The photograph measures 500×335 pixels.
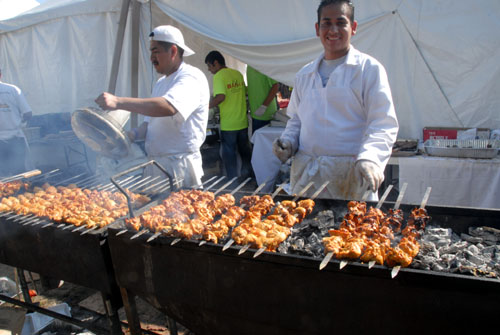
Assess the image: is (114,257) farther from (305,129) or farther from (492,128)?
(492,128)

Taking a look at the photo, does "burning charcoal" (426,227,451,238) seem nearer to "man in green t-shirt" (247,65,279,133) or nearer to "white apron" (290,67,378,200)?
"white apron" (290,67,378,200)

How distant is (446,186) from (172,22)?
20.7 ft

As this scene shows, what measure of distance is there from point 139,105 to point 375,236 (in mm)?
2311

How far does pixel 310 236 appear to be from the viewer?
7.48ft

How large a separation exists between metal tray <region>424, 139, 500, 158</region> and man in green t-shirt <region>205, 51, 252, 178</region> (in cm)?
385

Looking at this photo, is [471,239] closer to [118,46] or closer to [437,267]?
[437,267]

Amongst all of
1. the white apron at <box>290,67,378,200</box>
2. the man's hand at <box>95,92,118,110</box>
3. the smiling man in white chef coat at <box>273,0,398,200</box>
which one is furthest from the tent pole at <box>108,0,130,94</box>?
the white apron at <box>290,67,378,200</box>

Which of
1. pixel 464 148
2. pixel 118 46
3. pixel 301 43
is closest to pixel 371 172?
pixel 464 148

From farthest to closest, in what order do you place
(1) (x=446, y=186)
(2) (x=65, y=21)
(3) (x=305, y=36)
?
(2) (x=65, y=21)
(3) (x=305, y=36)
(1) (x=446, y=186)

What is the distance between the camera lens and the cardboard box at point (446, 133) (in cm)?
493

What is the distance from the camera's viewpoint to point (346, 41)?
2.89m

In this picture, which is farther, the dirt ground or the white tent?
the white tent

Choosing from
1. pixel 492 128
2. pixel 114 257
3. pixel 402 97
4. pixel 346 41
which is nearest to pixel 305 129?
pixel 346 41

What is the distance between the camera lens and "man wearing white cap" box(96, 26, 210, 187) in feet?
11.5
